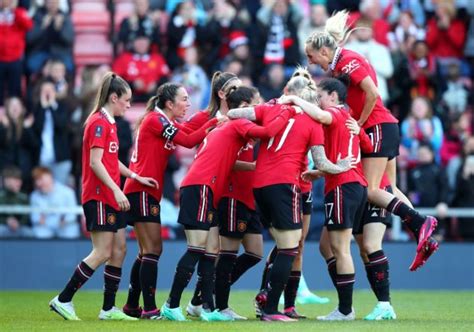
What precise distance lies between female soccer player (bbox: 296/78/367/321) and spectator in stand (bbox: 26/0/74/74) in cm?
859

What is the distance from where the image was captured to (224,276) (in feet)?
38.4

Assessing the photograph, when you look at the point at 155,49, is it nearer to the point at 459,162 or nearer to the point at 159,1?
the point at 159,1

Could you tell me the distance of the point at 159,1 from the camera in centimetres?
2050

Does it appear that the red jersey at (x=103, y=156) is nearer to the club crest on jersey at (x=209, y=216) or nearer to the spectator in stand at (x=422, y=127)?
the club crest on jersey at (x=209, y=216)

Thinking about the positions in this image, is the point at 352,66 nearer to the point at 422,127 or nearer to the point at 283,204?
the point at 283,204

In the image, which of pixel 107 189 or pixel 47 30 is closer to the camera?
pixel 107 189

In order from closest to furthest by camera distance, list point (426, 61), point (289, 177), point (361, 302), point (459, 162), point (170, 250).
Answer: point (289, 177) → point (361, 302) → point (170, 250) → point (459, 162) → point (426, 61)

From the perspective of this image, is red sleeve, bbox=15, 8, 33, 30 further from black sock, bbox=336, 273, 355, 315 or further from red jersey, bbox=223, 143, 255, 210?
black sock, bbox=336, 273, 355, 315

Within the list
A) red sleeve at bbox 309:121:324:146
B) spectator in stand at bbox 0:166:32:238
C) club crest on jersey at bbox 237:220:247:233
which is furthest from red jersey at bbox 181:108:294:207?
spectator in stand at bbox 0:166:32:238

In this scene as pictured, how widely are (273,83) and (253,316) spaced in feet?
22.3

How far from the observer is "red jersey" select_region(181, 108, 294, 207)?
11175mm

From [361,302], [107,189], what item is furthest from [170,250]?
[107,189]

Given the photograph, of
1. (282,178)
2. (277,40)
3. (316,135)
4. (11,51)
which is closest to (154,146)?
(282,178)

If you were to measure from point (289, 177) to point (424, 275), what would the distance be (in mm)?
7403
